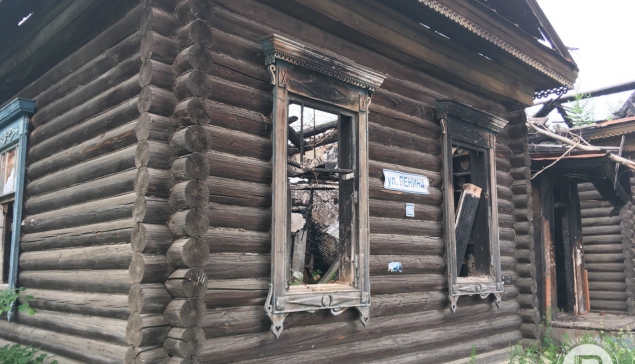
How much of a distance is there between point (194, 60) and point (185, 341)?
6.88ft

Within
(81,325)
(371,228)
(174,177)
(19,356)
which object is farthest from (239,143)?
(19,356)

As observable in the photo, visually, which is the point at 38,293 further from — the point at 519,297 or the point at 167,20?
the point at 519,297

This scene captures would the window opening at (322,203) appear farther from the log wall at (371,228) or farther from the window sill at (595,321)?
the window sill at (595,321)

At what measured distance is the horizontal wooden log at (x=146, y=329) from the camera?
395 cm

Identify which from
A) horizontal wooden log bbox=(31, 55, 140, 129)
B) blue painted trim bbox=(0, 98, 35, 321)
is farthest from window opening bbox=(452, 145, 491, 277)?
blue painted trim bbox=(0, 98, 35, 321)

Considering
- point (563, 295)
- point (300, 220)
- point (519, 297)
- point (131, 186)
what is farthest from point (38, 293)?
point (563, 295)

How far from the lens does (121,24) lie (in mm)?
5016

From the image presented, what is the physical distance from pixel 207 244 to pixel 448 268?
132 inches

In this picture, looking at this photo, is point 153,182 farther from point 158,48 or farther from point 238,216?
point 158,48

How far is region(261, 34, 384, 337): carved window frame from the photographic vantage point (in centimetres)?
459

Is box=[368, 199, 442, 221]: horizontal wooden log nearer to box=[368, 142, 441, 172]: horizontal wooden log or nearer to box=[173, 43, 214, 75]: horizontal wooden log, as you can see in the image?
box=[368, 142, 441, 172]: horizontal wooden log

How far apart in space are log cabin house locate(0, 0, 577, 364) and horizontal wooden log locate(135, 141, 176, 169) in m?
0.02

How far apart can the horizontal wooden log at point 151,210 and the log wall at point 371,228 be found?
1.08ft

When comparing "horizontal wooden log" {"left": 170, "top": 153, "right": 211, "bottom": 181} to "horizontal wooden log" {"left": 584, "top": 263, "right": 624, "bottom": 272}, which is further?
"horizontal wooden log" {"left": 584, "top": 263, "right": 624, "bottom": 272}
